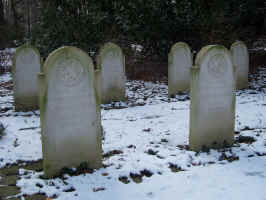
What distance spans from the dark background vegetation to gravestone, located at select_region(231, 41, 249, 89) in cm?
426

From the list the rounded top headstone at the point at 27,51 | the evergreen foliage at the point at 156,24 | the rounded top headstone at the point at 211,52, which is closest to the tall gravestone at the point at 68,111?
the rounded top headstone at the point at 211,52

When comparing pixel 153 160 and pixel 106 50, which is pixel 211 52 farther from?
pixel 106 50

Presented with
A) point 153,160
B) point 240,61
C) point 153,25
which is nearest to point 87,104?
point 153,160

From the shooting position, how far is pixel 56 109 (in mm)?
4016

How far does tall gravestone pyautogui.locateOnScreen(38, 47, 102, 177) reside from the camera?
13.0 feet

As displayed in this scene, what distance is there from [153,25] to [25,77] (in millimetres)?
7810

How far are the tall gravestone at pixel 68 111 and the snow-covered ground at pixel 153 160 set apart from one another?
281 mm

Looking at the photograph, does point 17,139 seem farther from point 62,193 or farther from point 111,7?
point 111,7

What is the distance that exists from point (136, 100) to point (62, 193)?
594 cm

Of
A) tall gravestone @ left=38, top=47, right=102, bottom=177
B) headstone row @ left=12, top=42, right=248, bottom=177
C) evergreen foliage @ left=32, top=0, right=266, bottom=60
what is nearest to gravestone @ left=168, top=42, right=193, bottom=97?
headstone row @ left=12, top=42, right=248, bottom=177

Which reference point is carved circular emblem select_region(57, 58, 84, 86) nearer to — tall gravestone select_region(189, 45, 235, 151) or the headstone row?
the headstone row

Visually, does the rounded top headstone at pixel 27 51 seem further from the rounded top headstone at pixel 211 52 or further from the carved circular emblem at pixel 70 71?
the rounded top headstone at pixel 211 52

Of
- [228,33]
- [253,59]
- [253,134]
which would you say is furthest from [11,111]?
[253,59]

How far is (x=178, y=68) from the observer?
9695mm
